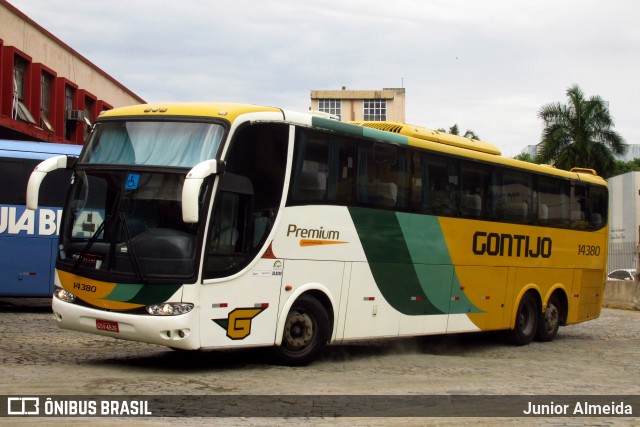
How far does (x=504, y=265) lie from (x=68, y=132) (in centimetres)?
2609

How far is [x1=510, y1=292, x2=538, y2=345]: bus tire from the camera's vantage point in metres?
17.2

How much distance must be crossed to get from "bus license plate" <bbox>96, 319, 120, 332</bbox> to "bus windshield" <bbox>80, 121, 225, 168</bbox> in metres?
1.91

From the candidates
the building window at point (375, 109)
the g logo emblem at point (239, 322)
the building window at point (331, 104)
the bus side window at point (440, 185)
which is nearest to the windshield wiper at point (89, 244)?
the g logo emblem at point (239, 322)

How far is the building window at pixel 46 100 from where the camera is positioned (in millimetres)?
34875

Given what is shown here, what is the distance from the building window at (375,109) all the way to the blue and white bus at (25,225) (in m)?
103

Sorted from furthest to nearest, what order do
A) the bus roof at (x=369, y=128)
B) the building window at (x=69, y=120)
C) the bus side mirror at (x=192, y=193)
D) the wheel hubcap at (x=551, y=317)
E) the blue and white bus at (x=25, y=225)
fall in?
the building window at (x=69, y=120), the blue and white bus at (x=25, y=225), the wheel hubcap at (x=551, y=317), the bus roof at (x=369, y=128), the bus side mirror at (x=192, y=193)

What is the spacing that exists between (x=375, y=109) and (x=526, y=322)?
346ft

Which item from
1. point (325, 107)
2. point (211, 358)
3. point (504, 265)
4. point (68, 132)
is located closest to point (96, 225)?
point (211, 358)

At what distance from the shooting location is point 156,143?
36.5 ft

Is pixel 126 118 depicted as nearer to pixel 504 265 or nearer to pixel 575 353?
pixel 504 265

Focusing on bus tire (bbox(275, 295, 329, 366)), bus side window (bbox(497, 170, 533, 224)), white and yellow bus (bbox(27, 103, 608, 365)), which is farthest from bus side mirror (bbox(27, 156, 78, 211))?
bus side window (bbox(497, 170, 533, 224))

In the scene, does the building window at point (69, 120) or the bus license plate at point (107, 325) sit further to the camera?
the building window at point (69, 120)

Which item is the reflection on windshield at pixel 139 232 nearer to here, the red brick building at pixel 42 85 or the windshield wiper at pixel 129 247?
the windshield wiper at pixel 129 247

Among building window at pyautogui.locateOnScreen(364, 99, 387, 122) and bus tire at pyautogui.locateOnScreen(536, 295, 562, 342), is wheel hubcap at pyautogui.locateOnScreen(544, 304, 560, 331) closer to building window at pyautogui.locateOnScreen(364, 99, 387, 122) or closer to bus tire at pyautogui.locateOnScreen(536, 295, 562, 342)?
bus tire at pyautogui.locateOnScreen(536, 295, 562, 342)
